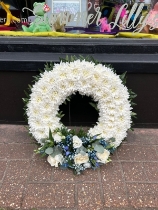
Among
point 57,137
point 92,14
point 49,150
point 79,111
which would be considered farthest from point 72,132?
point 92,14

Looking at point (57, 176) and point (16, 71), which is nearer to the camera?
point (57, 176)

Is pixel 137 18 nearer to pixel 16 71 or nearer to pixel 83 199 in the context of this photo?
pixel 16 71

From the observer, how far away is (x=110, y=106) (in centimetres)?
303

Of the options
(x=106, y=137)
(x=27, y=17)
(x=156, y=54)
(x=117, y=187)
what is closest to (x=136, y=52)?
(x=156, y=54)

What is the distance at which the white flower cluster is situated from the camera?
2955 millimetres

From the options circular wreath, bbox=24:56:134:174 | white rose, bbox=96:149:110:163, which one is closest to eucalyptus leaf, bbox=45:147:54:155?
circular wreath, bbox=24:56:134:174

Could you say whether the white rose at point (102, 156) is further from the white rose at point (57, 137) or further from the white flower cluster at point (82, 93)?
the white rose at point (57, 137)

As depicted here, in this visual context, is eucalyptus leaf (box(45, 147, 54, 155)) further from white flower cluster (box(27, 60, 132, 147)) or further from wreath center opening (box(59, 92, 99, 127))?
wreath center opening (box(59, 92, 99, 127))

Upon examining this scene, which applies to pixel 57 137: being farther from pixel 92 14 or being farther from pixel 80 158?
pixel 92 14

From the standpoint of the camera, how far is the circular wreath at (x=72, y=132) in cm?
293

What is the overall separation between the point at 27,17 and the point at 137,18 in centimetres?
126

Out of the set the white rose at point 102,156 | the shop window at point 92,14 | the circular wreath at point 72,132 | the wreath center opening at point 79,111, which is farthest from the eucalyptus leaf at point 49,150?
the shop window at point 92,14

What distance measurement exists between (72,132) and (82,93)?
40 centimetres

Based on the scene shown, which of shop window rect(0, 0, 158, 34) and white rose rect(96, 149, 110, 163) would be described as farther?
shop window rect(0, 0, 158, 34)
